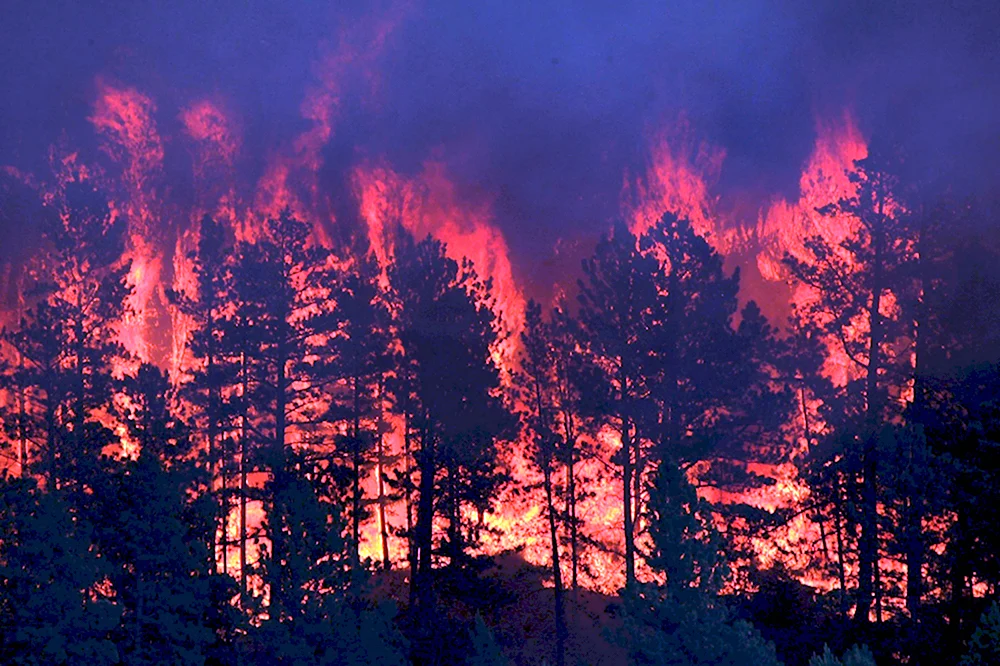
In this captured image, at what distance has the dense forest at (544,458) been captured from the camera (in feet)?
52.6

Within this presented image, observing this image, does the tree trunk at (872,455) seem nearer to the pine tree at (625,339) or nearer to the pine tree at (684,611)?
the pine tree at (625,339)

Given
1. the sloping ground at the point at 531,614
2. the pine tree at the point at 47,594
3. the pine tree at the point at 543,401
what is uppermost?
the pine tree at the point at 543,401

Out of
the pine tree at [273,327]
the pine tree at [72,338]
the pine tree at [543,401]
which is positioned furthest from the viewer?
the pine tree at [72,338]

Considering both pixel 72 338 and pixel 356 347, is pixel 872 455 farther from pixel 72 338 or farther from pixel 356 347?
pixel 72 338

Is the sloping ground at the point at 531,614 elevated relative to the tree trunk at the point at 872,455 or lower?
lower

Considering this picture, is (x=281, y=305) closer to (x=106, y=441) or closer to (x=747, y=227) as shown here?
(x=106, y=441)

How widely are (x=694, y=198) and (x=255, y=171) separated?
114ft

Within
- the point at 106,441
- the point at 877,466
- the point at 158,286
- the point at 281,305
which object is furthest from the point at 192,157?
the point at 877,466

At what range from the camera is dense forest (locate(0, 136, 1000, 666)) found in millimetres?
16047

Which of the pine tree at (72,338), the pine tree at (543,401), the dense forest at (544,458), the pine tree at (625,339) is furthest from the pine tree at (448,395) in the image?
the pine tree at (72,338)

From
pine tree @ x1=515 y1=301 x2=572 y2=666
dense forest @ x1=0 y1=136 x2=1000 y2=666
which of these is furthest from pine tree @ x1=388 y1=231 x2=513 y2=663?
pine tree @ x1=515 y1=301 x2=572 y2=666

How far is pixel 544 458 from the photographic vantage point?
26188 mm

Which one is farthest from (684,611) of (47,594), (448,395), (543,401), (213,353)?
(213,353)

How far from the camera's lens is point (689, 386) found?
24.8 m
